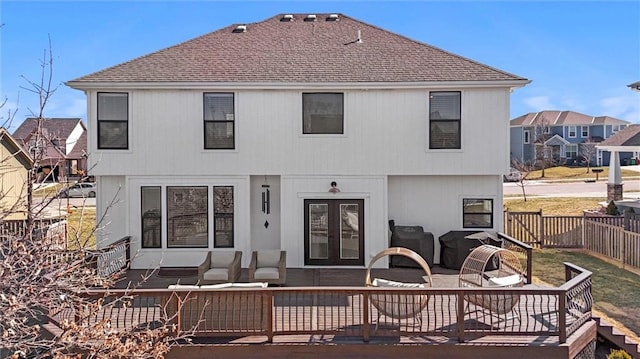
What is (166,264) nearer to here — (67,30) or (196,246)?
(196,246)

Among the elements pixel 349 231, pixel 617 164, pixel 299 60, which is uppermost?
pixel 299 60

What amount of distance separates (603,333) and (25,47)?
12731mm

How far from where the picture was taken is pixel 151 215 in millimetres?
13781

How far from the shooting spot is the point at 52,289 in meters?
4.77

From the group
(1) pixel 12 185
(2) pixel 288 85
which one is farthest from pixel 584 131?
(1) pixel 12 185

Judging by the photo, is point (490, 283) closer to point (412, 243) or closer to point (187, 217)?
point (412, 243)

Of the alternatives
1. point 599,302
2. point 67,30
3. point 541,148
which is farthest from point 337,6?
point 541,148

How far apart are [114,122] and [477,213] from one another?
10.9 metres

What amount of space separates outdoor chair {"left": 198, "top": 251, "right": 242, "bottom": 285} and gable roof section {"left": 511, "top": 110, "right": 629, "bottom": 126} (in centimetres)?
5654

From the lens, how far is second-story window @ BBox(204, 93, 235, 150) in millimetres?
13727

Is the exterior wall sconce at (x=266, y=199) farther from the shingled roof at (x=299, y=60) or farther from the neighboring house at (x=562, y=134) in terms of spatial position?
the neighboring house at (x=562, y=134)

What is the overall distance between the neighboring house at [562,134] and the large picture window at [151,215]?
53090 mm

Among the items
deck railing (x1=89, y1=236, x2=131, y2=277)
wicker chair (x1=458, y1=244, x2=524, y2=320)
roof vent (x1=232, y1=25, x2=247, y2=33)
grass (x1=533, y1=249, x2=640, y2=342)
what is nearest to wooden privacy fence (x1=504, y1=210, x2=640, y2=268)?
grass (x1=533, y1=249, x2=640, y2=342)

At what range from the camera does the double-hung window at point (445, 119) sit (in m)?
13.7
